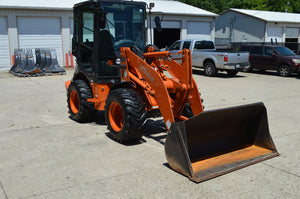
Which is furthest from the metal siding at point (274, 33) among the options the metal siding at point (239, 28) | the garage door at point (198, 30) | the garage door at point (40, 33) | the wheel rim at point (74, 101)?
the wheel rim at point (74, 101)

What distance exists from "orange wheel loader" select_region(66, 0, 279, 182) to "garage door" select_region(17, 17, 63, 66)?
14246 millimetres

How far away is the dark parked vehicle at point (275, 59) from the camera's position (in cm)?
1725

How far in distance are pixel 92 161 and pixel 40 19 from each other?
1797 centimetres

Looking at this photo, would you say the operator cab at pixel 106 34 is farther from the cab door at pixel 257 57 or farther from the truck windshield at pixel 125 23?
the cab door at pixel 257 57

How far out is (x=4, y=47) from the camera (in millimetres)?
19984

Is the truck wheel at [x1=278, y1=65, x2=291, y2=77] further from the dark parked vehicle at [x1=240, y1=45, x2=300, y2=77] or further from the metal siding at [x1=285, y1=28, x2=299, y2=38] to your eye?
the metal siding at [x1=285, y1=28, x2=299, y2=38]

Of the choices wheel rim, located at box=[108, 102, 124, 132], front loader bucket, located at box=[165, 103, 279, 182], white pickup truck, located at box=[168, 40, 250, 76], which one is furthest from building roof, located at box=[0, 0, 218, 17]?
front loader bucket, located at box=[165, 103, 279, 182]

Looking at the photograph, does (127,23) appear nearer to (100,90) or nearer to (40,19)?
(100,90)

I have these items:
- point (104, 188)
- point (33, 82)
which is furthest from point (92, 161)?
point (33, 82)

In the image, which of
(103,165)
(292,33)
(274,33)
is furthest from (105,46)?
(292,33)

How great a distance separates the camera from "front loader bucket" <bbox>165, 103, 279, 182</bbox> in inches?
177

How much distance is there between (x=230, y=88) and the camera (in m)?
13.3

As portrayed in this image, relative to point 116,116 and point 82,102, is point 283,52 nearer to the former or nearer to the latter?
point 82,102

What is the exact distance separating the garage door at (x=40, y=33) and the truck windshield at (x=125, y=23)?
50.7ft
